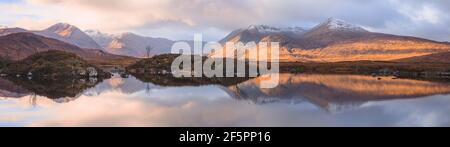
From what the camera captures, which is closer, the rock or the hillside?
the hillside

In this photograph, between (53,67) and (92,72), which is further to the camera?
(92,72)

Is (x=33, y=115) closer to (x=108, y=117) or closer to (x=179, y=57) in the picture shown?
(x=108, y=117)

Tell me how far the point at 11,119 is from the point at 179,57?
95.7 m

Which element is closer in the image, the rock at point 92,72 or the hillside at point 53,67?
the hillside at point 53,67

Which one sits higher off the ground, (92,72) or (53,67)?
(53,67)

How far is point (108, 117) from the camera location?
25938 mm
